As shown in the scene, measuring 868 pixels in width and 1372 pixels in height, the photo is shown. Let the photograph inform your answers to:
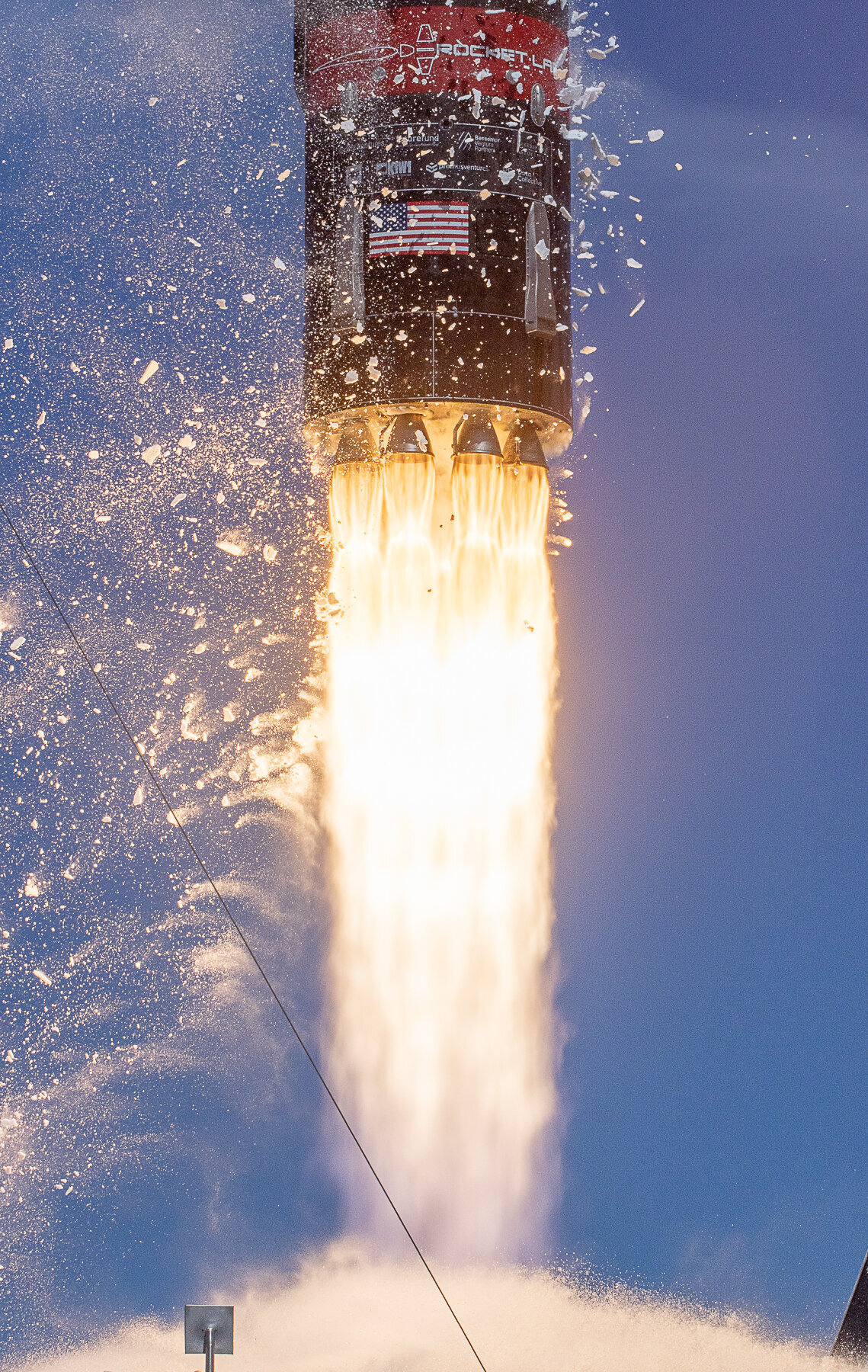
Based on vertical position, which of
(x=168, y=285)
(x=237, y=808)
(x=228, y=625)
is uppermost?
(x=168, y=285)

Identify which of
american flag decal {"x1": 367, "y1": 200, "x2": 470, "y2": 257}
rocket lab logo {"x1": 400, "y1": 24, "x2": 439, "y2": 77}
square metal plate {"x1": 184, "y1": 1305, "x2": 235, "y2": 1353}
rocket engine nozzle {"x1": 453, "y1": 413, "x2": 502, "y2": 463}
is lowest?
square metal plate {"x1": 184, "y1": 1305, "x2": 235, "y2": 1353}

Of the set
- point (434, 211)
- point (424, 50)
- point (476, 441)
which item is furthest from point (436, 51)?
point (476, 441)

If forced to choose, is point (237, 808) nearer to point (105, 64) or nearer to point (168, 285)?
point (168, 285)

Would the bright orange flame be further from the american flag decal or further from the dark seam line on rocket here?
the american flag decal

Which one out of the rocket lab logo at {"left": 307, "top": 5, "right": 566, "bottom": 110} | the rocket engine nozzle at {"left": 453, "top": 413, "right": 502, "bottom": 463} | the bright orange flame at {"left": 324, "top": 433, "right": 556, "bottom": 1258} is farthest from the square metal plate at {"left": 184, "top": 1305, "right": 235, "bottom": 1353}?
the rocket lab logo at {"left": 307, "top": 5, "right": 566, "bottom": 110}

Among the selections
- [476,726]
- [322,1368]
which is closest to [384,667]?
[476,726]

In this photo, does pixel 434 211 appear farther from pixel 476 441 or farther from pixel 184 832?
pixel 184 832

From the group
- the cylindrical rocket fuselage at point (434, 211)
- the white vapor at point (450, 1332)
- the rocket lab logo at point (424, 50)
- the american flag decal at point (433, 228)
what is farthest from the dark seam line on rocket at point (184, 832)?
the rocket lab logo at point (424, 50)

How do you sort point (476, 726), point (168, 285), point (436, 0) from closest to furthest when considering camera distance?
point (436, 0)
point (476, 726)
point (168, 285)
